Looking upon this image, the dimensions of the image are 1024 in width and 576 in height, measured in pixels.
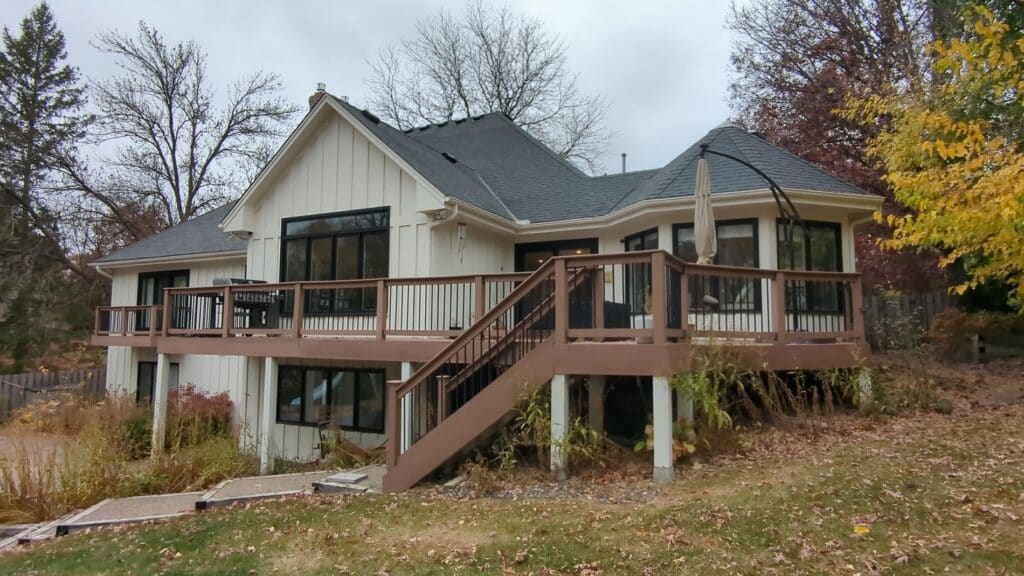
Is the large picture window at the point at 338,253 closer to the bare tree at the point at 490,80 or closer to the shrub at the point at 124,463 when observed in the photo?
the shrub at the point at 124,463

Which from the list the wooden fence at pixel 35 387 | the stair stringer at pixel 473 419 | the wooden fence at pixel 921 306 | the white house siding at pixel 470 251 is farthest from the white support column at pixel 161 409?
the wooden fence at pixel 921 306

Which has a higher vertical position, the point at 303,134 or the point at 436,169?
the point at 303,134

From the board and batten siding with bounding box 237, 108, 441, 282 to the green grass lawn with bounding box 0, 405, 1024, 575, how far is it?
4899mm

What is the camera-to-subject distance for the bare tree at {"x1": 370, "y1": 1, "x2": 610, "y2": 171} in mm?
27094

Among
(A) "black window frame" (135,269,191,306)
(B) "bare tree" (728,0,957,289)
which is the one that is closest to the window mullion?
(A) "black window frame" (135,269,191,306)

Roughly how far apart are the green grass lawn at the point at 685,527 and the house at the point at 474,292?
0.87 metres

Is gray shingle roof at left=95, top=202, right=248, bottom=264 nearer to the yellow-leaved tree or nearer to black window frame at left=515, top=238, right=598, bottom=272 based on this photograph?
black window frame at left=515, top=238, right=598, bottom=272

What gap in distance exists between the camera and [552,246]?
458 inches

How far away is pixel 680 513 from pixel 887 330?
12.0 meters

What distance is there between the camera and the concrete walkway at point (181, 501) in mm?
6512

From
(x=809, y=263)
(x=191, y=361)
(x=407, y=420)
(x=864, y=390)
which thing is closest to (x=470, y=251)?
(x=407, y=420)

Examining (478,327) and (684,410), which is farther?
(478,327)

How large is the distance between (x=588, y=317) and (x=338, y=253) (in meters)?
6.19

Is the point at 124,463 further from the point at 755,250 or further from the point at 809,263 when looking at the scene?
the point at 809,263
